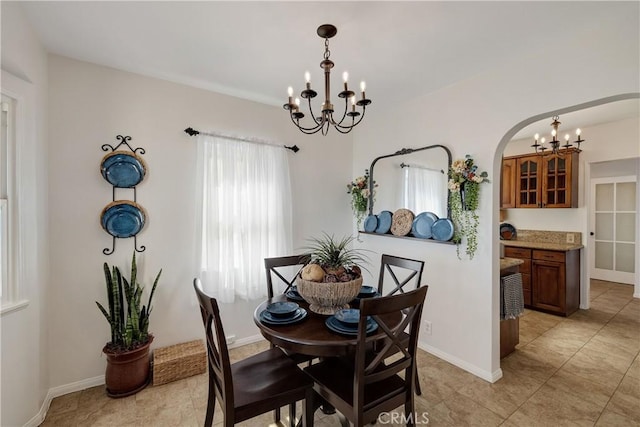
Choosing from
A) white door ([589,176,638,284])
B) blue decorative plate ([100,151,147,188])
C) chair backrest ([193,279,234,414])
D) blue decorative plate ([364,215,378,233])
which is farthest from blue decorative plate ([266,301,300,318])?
white door ([589,176,638,284])

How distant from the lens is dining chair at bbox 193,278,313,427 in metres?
1.44

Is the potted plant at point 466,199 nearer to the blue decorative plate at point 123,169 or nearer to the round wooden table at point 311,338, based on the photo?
the round wooden table at point 311,338

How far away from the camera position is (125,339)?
231 cm

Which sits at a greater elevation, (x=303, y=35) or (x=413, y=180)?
(x=303, y=35)

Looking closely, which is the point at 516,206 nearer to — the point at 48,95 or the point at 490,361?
the point at 490,361

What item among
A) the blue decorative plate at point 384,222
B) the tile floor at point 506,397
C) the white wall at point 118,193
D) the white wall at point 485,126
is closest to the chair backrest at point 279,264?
the white wall at point 118,193

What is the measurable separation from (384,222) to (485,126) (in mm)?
1474

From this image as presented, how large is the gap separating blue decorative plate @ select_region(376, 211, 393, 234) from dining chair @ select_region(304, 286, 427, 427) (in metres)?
1.86

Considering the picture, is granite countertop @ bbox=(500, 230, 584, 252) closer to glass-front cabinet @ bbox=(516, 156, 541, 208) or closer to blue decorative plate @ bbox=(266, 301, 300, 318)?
glass-front cabinet @ bbox=(516, 156, 541, 208)

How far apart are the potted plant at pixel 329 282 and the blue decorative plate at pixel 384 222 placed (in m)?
1.57

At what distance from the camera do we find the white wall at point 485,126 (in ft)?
6.29

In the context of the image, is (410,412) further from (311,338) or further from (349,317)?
(311,338)

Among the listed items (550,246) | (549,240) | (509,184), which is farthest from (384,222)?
(549,240)

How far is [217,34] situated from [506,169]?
16.8 ft
